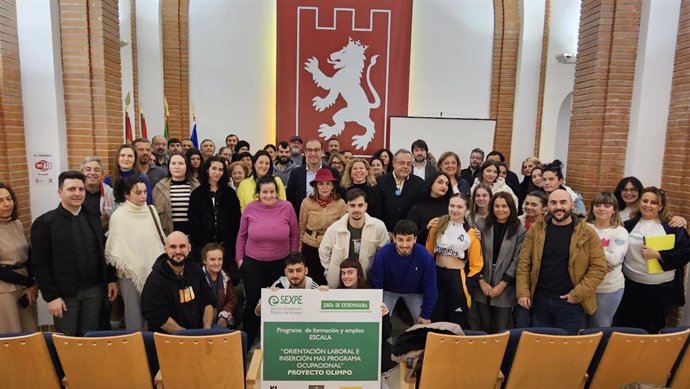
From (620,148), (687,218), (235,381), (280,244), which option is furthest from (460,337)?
(620,148)

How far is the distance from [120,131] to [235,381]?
356 centimetres

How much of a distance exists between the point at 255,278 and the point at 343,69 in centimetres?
678

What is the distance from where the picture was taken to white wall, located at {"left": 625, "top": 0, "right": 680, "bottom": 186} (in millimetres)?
4750

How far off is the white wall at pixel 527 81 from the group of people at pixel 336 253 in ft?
17.8

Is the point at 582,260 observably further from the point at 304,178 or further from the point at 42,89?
the point at 42,89

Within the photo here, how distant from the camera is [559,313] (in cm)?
371

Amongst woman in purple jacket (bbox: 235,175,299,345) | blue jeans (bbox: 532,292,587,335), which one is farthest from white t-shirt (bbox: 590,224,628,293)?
woman in purple jacket (bbox: 235,175,299,345)

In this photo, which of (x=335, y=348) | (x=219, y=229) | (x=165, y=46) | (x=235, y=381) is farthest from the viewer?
(x=165, y=46)

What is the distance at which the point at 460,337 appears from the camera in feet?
9.43

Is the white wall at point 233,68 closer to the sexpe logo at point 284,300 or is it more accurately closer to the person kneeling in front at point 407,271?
the person kneeling in front at point 407,271

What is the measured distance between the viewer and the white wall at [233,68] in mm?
9844

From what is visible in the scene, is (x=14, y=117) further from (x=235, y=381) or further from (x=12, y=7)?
(x=235, y=381)

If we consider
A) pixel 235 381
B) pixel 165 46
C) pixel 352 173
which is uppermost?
pixel 165 46

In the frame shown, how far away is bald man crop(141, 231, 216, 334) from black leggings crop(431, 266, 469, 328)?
2021mm
